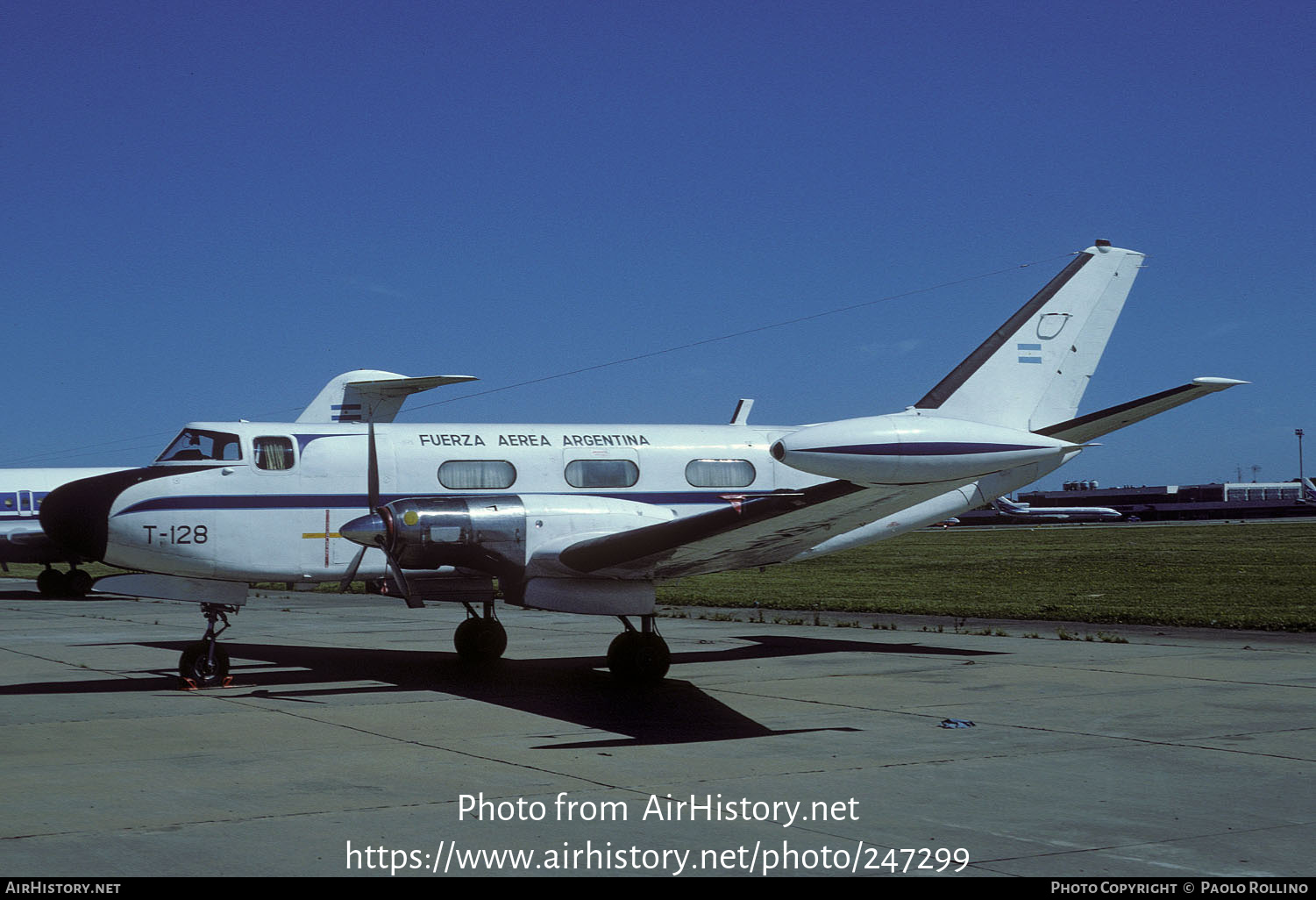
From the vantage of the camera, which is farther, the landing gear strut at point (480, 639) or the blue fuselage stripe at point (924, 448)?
the landing gear strut at point (480, 639)

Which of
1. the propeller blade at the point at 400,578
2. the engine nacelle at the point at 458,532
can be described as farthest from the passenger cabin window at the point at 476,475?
the propeller blade at the point at 400,578

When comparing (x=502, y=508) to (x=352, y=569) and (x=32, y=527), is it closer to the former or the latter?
(x=352, y=569)

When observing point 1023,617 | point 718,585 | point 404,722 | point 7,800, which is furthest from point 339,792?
point 718,585

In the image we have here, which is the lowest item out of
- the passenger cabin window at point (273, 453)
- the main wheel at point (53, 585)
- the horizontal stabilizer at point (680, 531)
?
the main wheel at point (53, 585)

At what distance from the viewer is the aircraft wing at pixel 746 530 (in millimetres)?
12531

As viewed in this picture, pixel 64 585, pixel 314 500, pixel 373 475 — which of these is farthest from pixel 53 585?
pixel 373 475

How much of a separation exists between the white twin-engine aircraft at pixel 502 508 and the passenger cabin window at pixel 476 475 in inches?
0.9

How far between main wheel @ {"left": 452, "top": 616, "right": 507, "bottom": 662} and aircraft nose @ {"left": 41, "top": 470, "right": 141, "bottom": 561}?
4.84 m

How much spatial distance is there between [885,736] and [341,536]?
7.03 m

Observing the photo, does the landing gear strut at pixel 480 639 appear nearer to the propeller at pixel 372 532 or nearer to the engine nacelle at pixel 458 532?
the propeller at pixel 372 532

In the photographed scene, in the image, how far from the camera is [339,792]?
888 centimetres

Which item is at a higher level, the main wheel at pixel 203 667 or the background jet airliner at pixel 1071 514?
the background jet airliner at pixel 1071 514

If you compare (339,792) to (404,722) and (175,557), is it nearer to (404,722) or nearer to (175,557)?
(404,722)

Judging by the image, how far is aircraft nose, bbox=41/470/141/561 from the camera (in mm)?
14469
